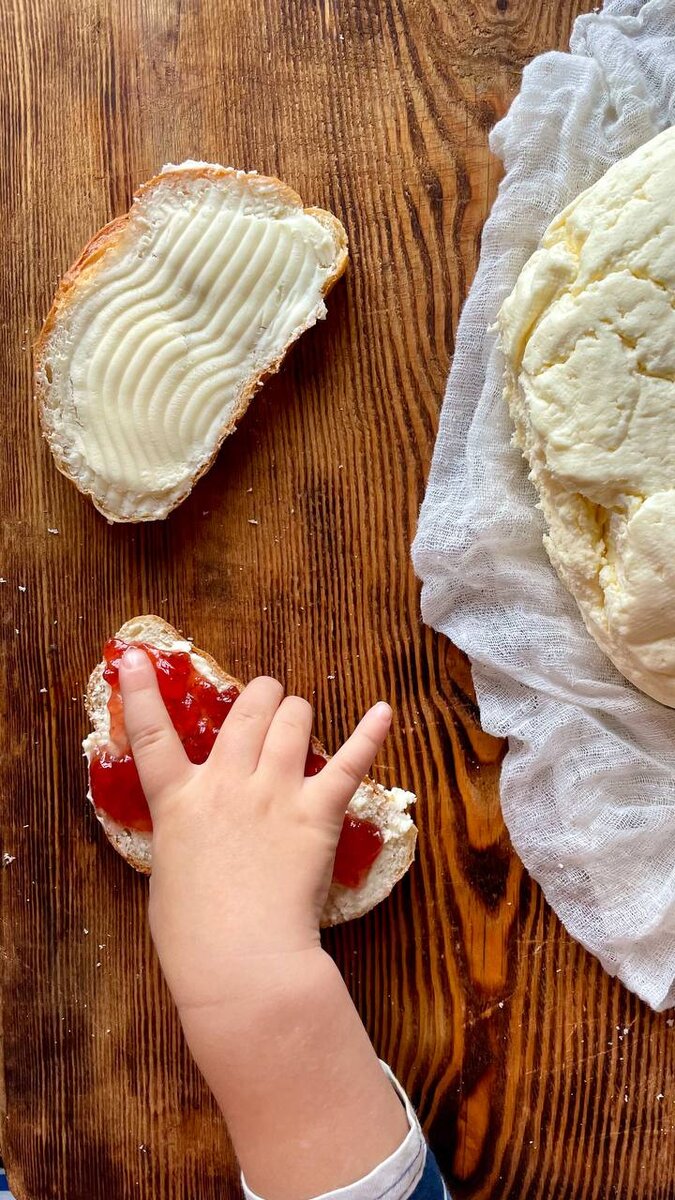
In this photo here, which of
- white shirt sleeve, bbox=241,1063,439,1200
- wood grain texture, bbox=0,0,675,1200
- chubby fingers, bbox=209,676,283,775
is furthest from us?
wood grain texture, bbox=0,0,675,1200

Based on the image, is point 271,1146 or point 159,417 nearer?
point 271,1146

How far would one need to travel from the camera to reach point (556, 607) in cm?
150

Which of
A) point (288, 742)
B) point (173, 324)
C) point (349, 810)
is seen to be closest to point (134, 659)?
point (288, 742)

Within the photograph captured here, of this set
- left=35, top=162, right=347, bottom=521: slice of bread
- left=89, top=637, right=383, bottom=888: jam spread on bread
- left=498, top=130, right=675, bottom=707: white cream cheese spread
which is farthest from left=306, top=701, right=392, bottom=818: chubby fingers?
left=35, top=162, right=347, bottom=521: slice of bread

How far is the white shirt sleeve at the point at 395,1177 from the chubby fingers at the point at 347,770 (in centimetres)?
46

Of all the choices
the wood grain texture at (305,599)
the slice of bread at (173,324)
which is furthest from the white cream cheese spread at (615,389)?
the slice of bread at (173,324)

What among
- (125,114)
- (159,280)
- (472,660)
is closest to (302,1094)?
(472,660)

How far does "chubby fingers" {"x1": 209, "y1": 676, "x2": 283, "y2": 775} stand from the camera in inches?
54.4

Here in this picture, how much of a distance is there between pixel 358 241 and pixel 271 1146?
1.35 m

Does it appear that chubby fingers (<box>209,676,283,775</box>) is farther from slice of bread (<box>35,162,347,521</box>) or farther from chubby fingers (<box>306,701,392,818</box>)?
slice of bread (<box>35,162,347,521</box>)

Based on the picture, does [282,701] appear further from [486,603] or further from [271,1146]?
[271,1146]

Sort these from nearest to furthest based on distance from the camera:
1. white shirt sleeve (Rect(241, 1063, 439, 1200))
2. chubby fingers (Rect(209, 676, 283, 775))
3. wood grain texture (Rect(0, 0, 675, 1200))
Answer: white shirt sleeve (Rect(241, 1063, 439, 1200)) → chubby fingers (Rect(209, 676, 283, 775)) → wood grain texture (Rect(0, 0, 675, 1200))

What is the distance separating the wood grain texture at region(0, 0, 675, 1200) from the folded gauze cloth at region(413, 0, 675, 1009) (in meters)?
0.05

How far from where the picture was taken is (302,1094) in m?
1.29
